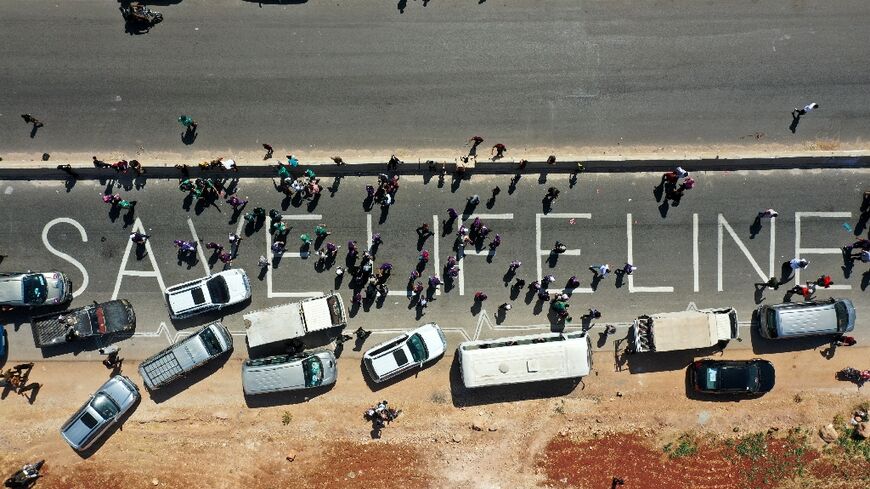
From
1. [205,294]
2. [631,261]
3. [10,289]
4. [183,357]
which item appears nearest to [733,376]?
[631,261]

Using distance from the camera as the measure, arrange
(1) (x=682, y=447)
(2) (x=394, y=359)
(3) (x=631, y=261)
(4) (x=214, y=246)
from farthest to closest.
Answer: (3) (x=631, y=261)
(1) (x=682, y=447)
(4) (x=214, y=246)
(2) (x=394, y=359)

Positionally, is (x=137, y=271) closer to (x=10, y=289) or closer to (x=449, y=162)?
(x=10, y=289)

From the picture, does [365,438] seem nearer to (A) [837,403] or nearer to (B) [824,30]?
(A) [837,403]

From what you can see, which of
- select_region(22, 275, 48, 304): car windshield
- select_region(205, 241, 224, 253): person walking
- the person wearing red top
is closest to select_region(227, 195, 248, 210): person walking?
select_region(205, 241, 224, 253): person walking

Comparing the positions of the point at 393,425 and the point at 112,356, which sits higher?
the point at 112,356

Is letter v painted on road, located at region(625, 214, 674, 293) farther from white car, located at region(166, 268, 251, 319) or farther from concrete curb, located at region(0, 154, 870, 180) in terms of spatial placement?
white car, located at region(166, 268, 251, 319)

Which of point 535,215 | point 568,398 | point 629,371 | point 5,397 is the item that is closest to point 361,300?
point 535,215
